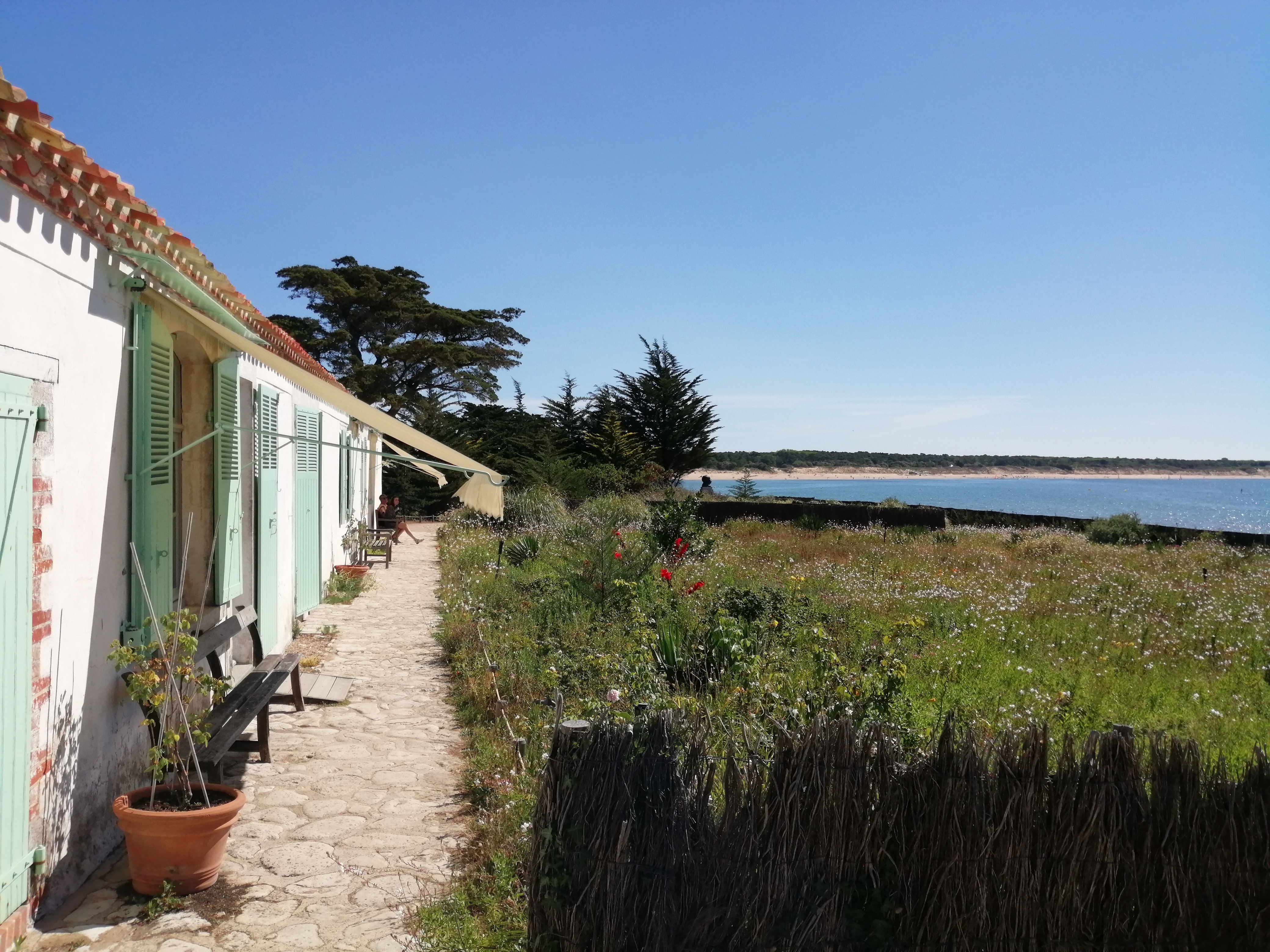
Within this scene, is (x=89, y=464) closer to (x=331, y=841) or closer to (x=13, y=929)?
(x=13, y=929)

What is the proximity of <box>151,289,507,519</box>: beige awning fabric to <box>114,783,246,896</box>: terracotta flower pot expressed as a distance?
241 cm

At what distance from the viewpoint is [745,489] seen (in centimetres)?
2972

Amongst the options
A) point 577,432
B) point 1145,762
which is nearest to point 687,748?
point 1145,762

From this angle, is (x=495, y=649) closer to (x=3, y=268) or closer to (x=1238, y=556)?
(x=3, y=268)

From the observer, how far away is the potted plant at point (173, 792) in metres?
3.78

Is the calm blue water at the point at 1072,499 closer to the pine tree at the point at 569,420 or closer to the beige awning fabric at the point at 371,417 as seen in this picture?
the pine tree at the point at 569,420

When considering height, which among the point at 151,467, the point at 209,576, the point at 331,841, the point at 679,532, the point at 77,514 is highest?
the point at 151,467

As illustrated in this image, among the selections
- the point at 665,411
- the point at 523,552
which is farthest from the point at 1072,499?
the point at 523,552

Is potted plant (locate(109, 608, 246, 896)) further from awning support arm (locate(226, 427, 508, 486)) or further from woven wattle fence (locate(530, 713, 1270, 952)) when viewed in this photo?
woven wattle fence (locate(530, 713, 1270, 952))

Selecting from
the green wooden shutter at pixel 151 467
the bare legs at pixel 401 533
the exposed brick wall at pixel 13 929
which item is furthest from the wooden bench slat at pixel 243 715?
the bare legs at pixel 401 533

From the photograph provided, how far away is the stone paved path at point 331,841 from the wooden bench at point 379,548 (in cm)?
815

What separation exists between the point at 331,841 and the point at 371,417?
8.75ft

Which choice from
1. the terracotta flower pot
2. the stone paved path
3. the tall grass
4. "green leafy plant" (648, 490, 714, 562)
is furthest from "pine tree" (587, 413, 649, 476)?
the terracotta flower pot

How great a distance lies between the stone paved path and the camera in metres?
3.53
